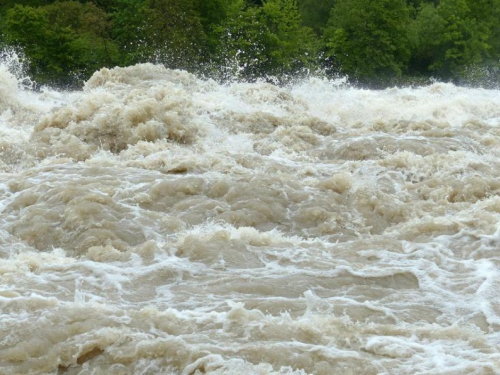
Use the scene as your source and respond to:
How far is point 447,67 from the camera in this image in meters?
32.8

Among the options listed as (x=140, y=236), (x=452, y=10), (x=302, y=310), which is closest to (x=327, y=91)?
(x=140, y=236)

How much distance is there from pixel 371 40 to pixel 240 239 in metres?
23.8

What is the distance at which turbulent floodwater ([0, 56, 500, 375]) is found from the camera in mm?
5371

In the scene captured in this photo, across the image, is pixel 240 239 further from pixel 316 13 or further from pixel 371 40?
pixel 316 13

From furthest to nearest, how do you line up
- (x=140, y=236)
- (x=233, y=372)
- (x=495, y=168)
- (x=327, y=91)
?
(x=327, y=91)
(x=495, y=168)
(x=140, y=236)
(x=233, y=372)

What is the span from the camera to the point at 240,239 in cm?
766

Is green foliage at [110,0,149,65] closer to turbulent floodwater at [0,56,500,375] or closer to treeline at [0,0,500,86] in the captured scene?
treeline at [0,0,500,86]

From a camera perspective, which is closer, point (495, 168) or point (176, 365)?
point (176, 365)

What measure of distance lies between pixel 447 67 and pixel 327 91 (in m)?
16.8

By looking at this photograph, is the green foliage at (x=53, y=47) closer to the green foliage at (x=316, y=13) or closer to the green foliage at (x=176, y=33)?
the green foliage at (x=176, y=33)

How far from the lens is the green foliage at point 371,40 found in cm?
2978

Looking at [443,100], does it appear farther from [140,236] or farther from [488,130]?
[140,236]

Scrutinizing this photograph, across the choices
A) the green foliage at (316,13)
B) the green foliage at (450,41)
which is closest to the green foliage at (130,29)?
the green foliage at (316,13)

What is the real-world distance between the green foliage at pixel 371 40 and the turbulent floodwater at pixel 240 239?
617 inches
